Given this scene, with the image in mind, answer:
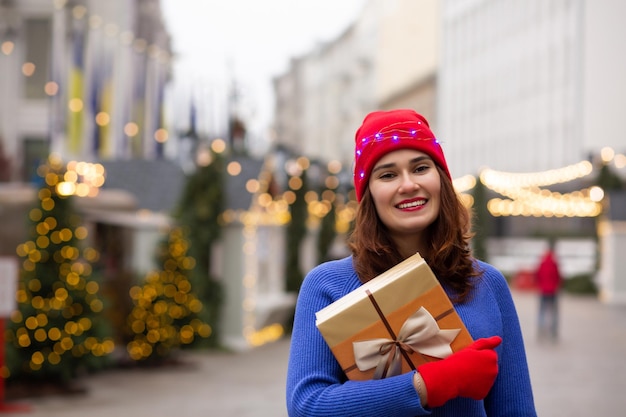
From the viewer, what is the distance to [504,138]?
48344 mm

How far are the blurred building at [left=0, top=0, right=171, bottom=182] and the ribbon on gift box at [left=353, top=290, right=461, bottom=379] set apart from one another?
24256mm

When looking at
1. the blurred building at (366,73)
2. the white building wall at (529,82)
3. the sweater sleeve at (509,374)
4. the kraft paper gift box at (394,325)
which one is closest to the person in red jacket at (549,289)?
the sweater sleeve at (509,374)

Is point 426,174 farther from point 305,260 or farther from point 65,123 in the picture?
point 65,123

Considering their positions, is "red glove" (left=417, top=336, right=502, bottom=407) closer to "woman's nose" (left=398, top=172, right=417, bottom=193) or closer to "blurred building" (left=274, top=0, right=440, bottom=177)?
"woman's nose" (left=398, top=172, right=417, bottom=193)

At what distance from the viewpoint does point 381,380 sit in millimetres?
2025

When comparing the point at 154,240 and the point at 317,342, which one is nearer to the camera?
the point at 317,342

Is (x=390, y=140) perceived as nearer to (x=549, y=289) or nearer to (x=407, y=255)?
(x=407, y=255)

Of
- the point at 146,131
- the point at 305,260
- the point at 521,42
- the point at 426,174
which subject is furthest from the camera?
the point at 521,42

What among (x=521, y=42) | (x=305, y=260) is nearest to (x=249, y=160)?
(x=305, y=260)

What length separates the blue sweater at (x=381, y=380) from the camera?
1999mm

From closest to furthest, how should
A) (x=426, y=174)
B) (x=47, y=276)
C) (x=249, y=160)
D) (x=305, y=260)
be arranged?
(x=426, y=174), (x=47, y=276), (x=249, y=160), (x=305, y=260)

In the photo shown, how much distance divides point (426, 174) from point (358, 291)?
39 centimetres

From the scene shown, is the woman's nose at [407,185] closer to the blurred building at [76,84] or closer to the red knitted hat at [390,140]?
the red knitted hat at [390,140]

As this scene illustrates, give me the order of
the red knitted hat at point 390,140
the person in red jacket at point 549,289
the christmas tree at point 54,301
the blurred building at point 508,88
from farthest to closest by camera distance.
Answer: the blurred building at point 508,88, the person in red jacket at point 549,289, the christmas tree at point 54,301, the red knitted hat at point 390,140
